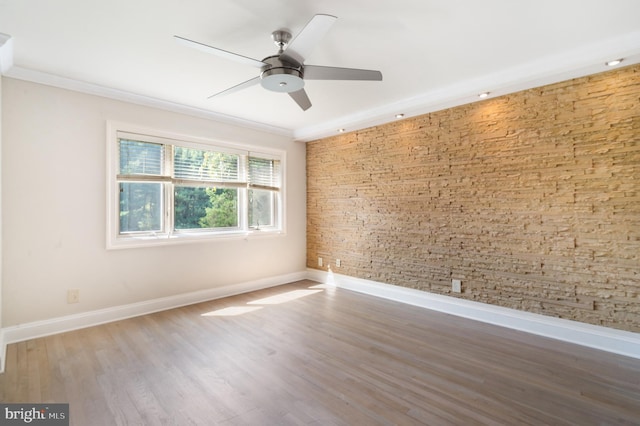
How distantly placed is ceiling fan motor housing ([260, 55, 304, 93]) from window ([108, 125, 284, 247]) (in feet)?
7.07

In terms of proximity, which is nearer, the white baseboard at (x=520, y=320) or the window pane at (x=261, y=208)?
the white baseboard at (x=520, y=320)

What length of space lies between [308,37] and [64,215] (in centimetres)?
305

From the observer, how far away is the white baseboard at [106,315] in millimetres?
2838

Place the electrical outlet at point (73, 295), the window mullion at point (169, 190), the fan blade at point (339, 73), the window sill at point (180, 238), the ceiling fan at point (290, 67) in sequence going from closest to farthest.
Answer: the ceiling fan at point (290, 67) → the fan blade at point (339, 73) → the electrical outlet at point (73, 295) → the window sill at point (180, 238) → the window mullion at point (169, 190)

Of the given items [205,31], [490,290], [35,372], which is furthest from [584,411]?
[35,372]

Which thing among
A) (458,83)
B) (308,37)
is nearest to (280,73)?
(308,37)

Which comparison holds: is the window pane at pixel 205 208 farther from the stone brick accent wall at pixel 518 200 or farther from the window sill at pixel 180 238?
the stone brick accent wall at pixel 518 200

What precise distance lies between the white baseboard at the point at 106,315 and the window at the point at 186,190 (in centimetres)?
75

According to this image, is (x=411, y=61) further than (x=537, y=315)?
No

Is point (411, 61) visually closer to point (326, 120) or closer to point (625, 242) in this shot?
point (326, 120)

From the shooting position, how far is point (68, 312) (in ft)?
10.3

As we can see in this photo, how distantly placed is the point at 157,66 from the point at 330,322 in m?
3.12

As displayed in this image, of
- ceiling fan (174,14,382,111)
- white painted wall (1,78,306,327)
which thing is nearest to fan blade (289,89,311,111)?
ceiling fan (174,14,382,111)

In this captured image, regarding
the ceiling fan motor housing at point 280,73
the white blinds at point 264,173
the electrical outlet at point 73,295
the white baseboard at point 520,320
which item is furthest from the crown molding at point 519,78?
the electrical outlet at point 73,295
